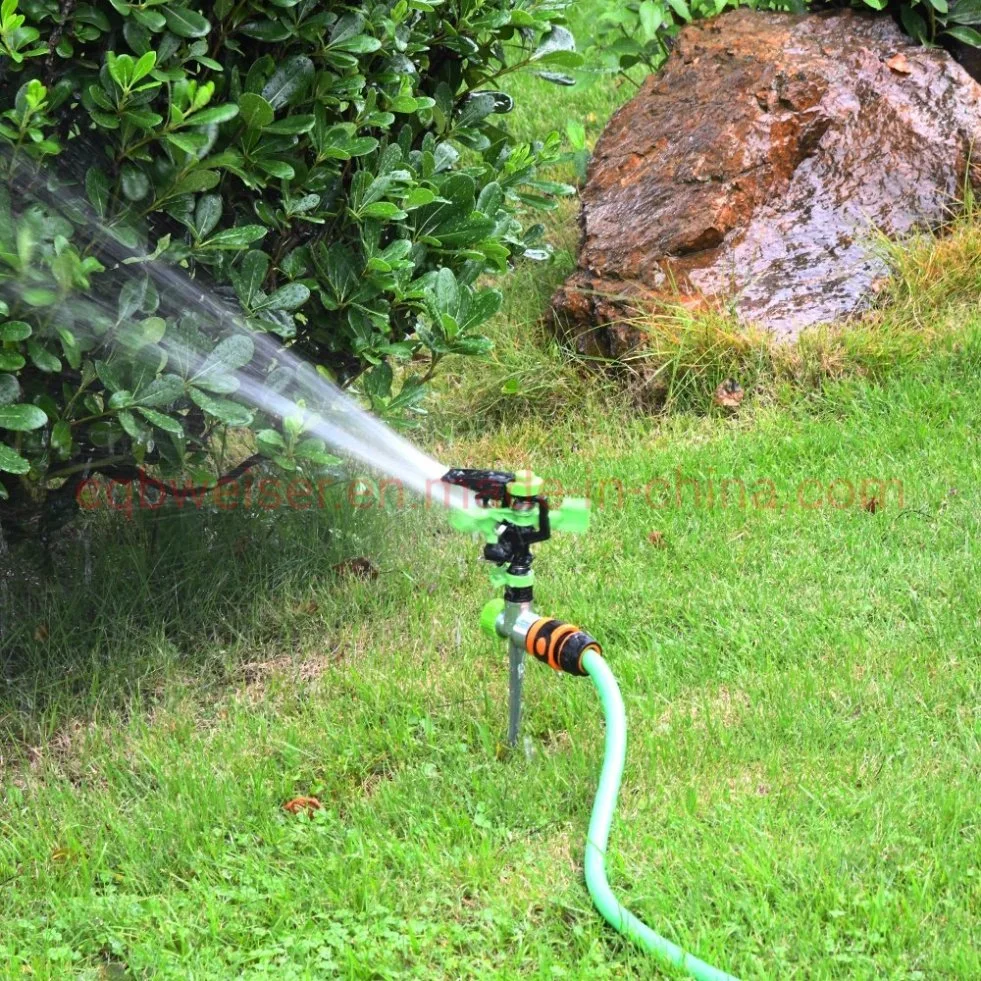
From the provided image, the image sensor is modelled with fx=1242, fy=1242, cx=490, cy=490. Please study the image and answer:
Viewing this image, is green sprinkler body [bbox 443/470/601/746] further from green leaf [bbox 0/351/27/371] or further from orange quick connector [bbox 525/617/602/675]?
green leaf [bbox 0/351/27/371]

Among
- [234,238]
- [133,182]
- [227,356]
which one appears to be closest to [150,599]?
[227,356]

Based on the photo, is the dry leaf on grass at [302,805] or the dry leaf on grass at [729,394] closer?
the dry leaf on grass at [302,805]

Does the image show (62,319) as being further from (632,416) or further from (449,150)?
(632,416)

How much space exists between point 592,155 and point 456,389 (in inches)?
49.2

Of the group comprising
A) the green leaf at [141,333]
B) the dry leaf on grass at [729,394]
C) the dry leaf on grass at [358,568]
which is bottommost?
the dry leaf on grass at [358,568]

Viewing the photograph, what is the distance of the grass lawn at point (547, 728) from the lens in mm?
2256

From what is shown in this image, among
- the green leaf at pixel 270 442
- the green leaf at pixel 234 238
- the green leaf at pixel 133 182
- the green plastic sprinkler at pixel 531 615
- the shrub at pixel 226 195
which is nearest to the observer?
the green plastic sprinkler at pixel 531 615

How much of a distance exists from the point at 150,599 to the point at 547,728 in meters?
1.14

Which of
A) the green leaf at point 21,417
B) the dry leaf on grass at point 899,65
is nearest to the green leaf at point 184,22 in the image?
the green leaf at point 21,417

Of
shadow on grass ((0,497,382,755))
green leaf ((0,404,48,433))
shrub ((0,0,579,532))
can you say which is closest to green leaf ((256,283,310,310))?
shrub ((0,0,579,532))

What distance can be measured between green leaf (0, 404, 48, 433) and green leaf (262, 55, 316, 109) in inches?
34.7

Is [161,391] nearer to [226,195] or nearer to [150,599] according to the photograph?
[226,195]

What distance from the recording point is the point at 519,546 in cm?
250

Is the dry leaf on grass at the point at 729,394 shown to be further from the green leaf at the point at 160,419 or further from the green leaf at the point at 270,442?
the green leaf at the point at 160,419
